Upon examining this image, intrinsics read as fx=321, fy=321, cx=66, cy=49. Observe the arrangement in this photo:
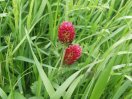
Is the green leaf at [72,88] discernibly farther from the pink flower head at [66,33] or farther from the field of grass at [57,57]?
the pink flower head at [66,33]

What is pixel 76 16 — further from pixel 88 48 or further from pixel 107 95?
pixel 107 95

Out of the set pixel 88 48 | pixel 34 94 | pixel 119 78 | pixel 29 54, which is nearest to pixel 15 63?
pixel 29 54

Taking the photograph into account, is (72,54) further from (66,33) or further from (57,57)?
(57,57)

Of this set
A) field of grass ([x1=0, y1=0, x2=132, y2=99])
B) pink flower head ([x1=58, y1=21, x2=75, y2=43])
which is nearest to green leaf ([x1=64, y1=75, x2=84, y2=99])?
field of grass ([x1=0, y1=0, x2=132, y2=99])

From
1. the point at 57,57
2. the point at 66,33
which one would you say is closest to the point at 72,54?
the point at 66,33

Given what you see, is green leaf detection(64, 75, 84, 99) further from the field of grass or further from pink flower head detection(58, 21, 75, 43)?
pink flower head detection(58, 21, 75, 43)

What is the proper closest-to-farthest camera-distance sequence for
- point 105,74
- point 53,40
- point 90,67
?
1. point 105,74
2. point 90,67
3. point 53,40

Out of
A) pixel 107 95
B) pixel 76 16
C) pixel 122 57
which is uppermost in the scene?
pixel 76 16
